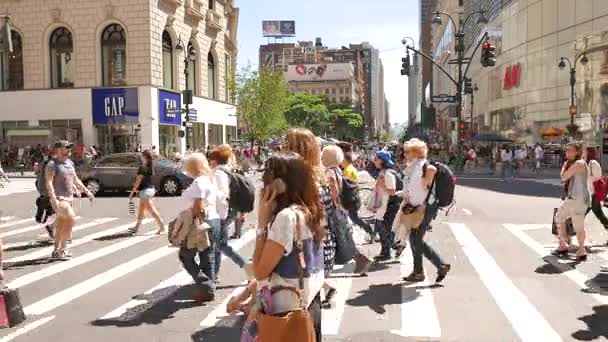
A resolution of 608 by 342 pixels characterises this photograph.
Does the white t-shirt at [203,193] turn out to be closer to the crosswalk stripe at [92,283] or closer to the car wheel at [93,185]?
the crosswalk stripe at [92,283]

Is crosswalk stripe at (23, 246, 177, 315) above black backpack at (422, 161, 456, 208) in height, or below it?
below

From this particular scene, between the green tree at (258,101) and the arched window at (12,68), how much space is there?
18332 mm

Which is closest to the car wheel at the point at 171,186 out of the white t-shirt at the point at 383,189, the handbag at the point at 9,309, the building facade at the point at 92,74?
the white t-shirt at the point at 383,189

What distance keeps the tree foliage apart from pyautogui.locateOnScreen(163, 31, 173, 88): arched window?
1110cm

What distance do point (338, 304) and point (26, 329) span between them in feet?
11.1

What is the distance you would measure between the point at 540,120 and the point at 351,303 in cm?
4615

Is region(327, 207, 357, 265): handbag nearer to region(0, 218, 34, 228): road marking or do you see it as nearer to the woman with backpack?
Result: the woman with backpack

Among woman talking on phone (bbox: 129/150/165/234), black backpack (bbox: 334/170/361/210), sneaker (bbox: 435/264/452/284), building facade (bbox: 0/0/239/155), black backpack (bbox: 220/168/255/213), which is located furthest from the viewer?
building facade (bbox: 0/0/239/155)

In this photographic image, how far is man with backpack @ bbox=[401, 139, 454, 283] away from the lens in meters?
7.57

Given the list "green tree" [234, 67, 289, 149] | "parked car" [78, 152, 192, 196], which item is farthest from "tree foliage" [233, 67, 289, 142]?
"parked car" [78, 152, 192, 196]

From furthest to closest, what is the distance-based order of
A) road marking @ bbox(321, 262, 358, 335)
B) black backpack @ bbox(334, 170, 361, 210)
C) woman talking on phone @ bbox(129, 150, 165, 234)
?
1. woman talking on phone @ bbox(129, 150, 165, 234)
2. black backpack @ bbox(334, 170, 361, 210)
3. road marking @ bbox(321, 262, 358, 335)

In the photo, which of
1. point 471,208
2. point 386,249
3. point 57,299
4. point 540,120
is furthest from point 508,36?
point 57,299

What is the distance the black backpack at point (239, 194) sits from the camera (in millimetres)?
7270

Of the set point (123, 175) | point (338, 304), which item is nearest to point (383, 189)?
point (338, 304)
